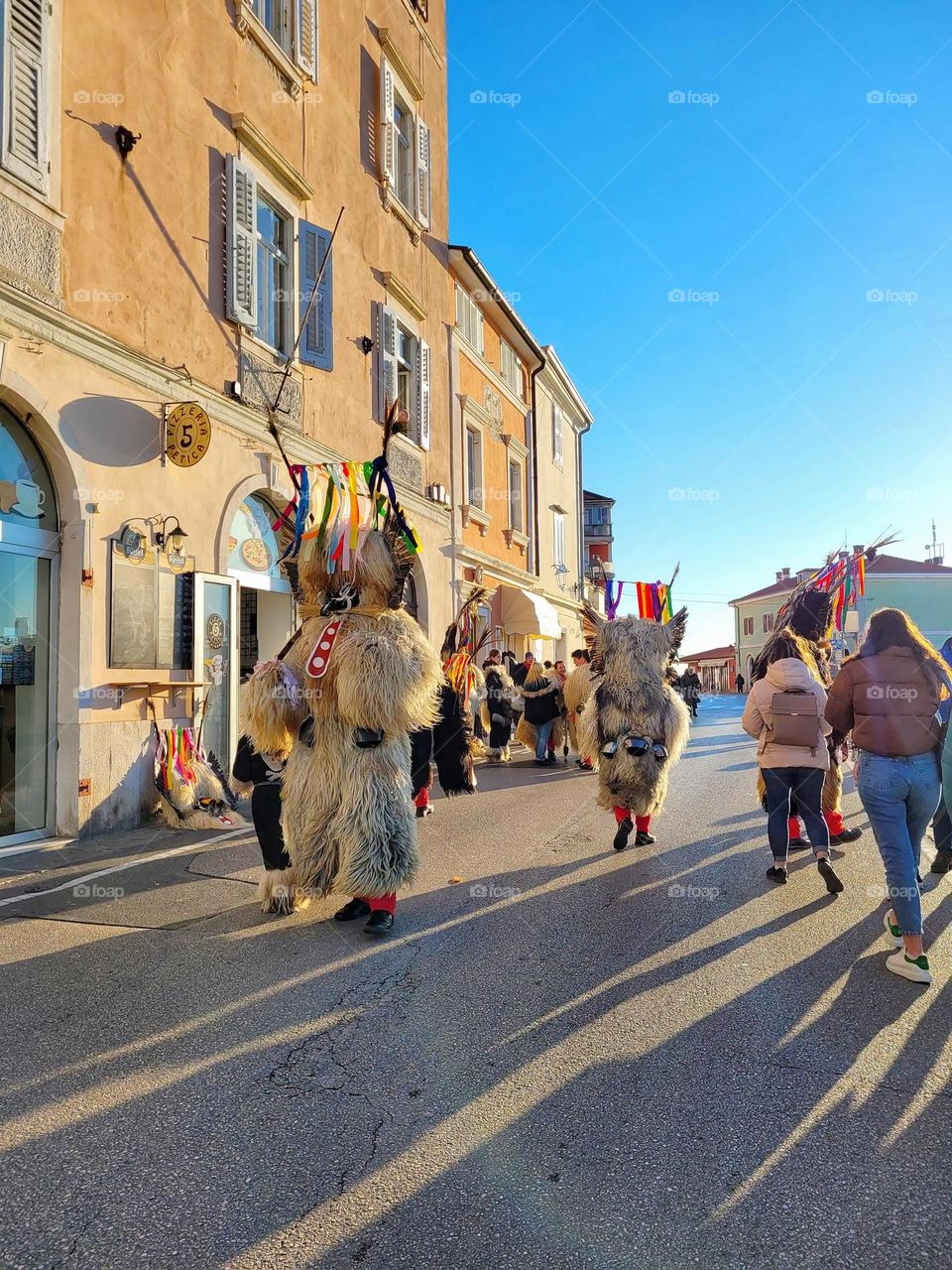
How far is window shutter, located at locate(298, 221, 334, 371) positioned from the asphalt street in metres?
8.20

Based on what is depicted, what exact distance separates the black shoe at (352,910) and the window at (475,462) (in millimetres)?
14652

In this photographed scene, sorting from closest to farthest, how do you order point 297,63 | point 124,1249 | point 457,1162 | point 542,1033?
point 124,1249, point 457,1162, point 542,1033, point 297,63

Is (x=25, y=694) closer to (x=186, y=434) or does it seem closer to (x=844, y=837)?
(x=186, y=434)

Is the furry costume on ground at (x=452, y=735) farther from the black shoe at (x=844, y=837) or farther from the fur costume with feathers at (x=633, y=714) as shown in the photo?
the black shoe at (x=844, y=837)

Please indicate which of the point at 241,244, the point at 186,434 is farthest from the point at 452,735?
the point at 241,244

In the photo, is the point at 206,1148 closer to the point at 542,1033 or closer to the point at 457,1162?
the point at 457,1162

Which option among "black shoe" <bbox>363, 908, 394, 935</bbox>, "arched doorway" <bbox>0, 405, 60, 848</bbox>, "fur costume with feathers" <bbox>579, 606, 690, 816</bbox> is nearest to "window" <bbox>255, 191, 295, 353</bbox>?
"arched doorway" <bbox>0, 405, 60, 848</bbox>

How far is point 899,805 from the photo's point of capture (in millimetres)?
4129

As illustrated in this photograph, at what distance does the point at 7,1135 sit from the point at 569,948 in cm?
265

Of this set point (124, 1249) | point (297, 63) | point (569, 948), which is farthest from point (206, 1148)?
point (297, 63)

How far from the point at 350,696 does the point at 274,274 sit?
8522 mm

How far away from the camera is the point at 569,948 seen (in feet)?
14.4

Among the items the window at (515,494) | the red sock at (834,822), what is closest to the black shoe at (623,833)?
the red sock at (834,822)

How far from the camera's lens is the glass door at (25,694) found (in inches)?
273
